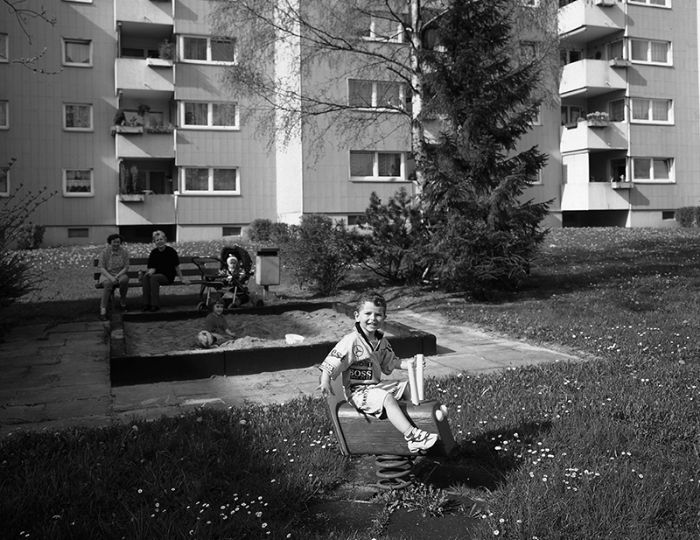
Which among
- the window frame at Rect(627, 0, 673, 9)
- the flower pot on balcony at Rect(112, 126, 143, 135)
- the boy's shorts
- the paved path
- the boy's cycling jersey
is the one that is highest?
the window frame at Rect(627, 0, 673, 9)

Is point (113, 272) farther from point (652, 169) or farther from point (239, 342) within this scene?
point (652, 169)

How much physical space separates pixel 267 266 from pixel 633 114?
2693 cm

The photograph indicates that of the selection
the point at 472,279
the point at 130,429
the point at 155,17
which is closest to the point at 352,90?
the point at 155,17

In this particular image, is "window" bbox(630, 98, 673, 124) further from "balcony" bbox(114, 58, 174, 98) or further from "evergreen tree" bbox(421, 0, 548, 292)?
"evergreen tree" bbox(421, 0, 548, 292)

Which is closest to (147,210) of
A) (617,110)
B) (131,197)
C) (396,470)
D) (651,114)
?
(131,197)

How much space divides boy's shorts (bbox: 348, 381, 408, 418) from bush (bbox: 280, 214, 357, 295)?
9821mm

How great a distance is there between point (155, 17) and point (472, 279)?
Answer: 22.6 metres

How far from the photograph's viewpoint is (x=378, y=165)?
30.5 meters

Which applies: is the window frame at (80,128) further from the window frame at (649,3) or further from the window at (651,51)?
the window frame at (649,3)

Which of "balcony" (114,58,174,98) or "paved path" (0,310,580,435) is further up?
"balcony" (114,58,174,98)

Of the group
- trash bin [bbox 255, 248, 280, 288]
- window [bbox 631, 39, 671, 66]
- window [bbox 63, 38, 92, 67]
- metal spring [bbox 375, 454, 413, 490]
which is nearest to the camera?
metal spring [bbox 375, 454, 413, 490]

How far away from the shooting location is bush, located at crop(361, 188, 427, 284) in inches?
545

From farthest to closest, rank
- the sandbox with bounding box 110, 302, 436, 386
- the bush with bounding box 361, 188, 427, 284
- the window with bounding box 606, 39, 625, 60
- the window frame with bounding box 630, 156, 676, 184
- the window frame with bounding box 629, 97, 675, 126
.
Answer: the window with bounding box 606, 39, 625, 60, the window frame with bounding box 629, 97, 675, 126, the window frame with bounding box 630, 156, 676, 184, the bush with bounding box 361, 188, 427, 284, the sandbox with bounding box 110, 302, 436, 386

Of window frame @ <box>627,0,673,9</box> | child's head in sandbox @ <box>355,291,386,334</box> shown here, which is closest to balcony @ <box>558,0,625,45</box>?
window frame @ <box>627,0,673,9</box>
